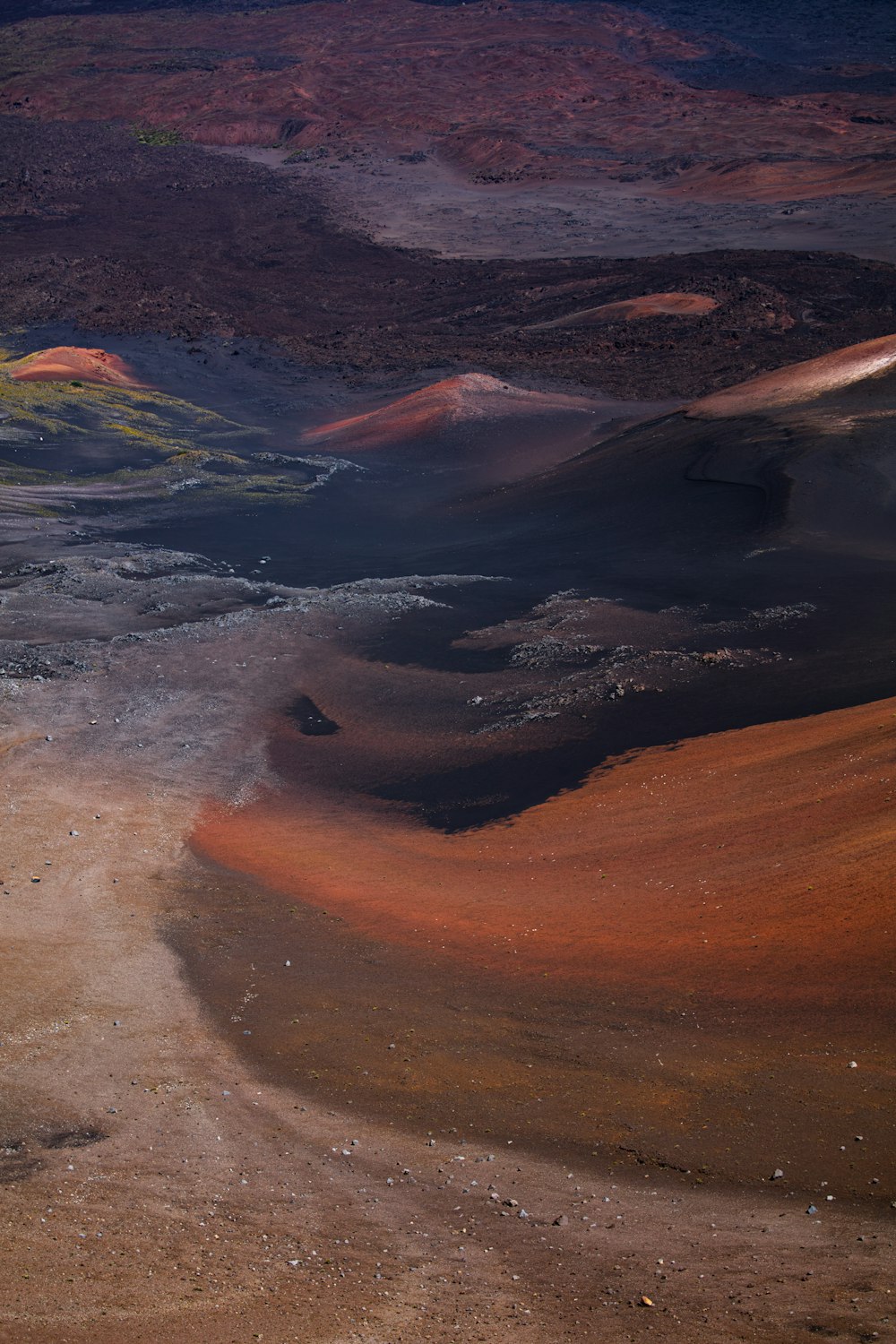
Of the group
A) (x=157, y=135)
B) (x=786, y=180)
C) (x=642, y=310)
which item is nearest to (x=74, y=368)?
(x=642, y=310)

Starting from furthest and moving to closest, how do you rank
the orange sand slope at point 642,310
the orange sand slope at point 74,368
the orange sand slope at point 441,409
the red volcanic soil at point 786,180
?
the red volcanic soil at point 786,180, the orange sand slope at point 642,310, the orange sand slope at point 74,368, the orange sand slope at point 441,409

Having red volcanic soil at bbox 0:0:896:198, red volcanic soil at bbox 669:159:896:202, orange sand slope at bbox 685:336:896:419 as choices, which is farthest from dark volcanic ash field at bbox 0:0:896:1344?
red volcanic soil at bbox 0:0:896:198

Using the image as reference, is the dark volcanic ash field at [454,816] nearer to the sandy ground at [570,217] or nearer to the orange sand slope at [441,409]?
the orange sand slope at [441,409]

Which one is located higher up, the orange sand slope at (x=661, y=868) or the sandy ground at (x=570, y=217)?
the sandy ground at (x=570, y=217)

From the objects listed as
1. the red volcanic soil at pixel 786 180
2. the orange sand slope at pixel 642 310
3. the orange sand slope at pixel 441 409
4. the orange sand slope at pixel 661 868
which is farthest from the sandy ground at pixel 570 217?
the orange sand slope at pixel 661 868

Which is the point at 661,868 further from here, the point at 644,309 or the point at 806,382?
the point at 644,309

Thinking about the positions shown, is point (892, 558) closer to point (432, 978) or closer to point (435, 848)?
point (435, 848)
